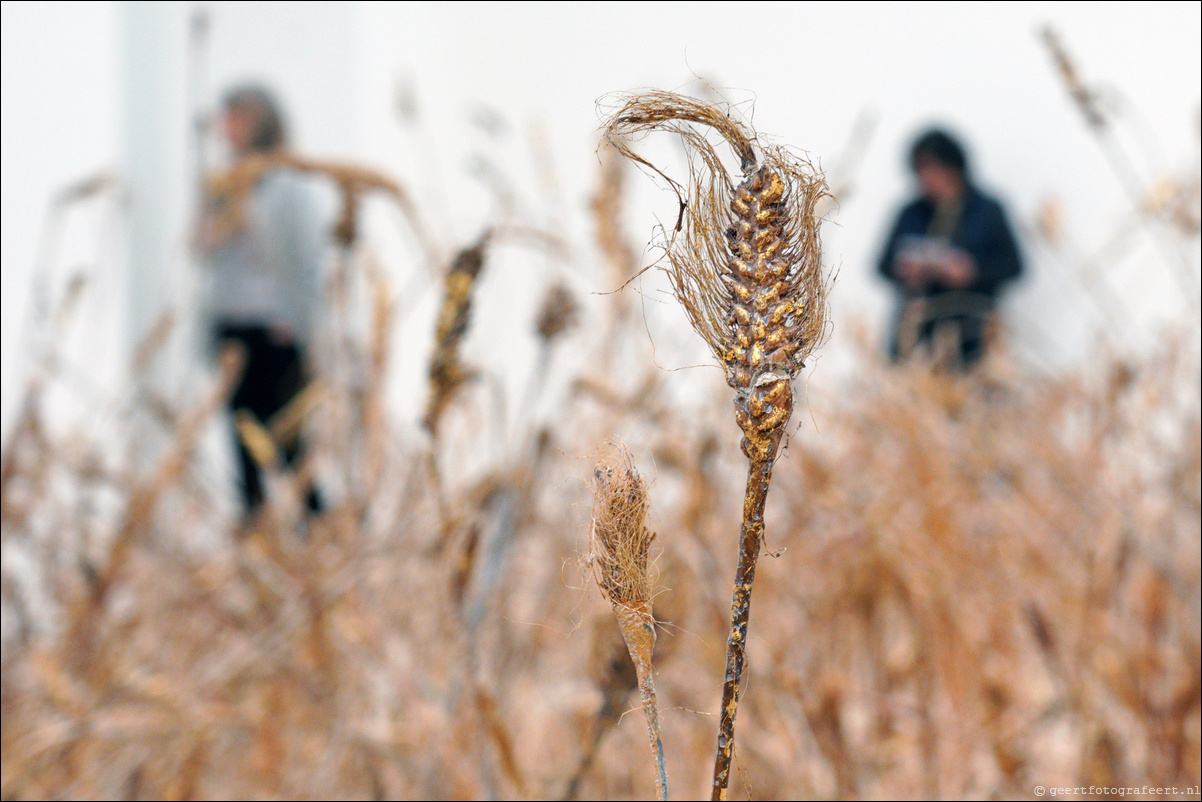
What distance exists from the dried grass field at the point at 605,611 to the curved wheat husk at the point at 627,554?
0.08 meters

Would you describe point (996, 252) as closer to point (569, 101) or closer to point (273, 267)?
point (569, 101)

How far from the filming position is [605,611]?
0.79 feet

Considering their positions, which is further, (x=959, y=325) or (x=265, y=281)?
(x=959, y=325)

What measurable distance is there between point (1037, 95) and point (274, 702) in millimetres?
1339

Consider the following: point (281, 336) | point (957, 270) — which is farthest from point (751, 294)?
point (957, 270)

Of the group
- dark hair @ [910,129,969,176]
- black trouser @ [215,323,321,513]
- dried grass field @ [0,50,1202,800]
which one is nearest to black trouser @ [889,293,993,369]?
dark hair @ [910,129,969,176]

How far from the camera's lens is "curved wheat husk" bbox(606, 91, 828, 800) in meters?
0.14

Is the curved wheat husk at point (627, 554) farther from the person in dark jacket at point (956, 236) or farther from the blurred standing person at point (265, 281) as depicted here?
the person in dark jacket at point (956, 236)

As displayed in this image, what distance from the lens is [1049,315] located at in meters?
2.15

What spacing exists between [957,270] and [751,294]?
1.49 meters

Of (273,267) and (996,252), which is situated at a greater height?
(273,267)

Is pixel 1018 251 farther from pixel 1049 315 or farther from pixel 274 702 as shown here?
pixel 274 702

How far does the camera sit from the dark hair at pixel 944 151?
2.03 metres

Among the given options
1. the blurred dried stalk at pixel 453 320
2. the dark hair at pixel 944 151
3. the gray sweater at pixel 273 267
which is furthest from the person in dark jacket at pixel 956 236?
the blurred dried stalk at pixel 453 320
